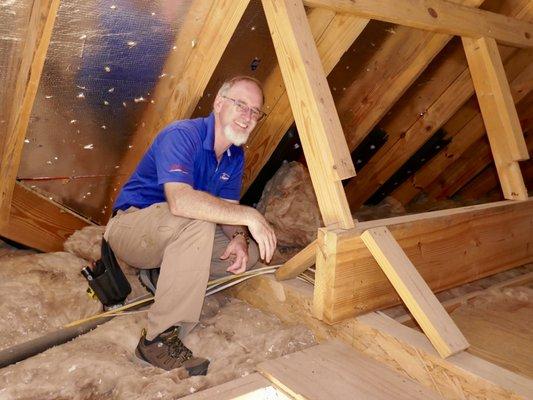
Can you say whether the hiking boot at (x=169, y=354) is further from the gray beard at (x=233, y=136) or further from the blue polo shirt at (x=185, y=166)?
the gray beard at (x=233, y=136)

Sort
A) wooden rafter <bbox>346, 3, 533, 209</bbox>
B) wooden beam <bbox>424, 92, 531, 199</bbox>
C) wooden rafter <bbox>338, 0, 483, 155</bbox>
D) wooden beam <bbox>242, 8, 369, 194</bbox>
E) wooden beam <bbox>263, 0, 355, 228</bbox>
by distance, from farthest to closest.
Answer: wooden beam <bbox>424, 92, 531, 199</bbox>
wooden rafter <bbox>346, 3, 533, 209</bbox>
wooden rafter <bbox>338, 0, 483, 155</bbox>
wooden beam <bbox>242, 8, 369, 194</bbox>
wooden beam <bbox>263, 0, 355, 228</bbox>

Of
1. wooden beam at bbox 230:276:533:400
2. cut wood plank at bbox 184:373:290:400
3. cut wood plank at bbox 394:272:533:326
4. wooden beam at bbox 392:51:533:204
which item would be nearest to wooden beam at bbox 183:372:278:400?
cut wood plank at bbox 184:373:290:400

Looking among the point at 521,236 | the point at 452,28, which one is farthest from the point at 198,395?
the point at 452,28

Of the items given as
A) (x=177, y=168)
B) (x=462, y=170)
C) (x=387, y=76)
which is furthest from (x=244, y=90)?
(x=462, y=170)

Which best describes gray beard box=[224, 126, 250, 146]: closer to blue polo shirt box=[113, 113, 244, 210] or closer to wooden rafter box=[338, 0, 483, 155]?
blue polo shirt box=[113, 113, 244, 210]

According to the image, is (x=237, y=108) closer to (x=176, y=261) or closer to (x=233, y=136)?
(x=233, y=136)

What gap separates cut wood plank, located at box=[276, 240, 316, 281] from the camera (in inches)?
61.5

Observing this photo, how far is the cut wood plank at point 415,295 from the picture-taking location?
130 centimetres

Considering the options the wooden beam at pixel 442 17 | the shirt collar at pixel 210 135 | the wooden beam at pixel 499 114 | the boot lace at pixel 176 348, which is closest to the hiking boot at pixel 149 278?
the boot lace at pixel 176 348

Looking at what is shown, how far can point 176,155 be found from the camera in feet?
5.58

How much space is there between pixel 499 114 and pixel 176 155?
1589 millimetres

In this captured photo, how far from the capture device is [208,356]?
A: 1.57m

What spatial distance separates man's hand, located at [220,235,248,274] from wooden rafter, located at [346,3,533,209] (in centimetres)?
151

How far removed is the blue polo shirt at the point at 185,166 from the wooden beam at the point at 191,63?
0.17 metres
